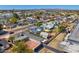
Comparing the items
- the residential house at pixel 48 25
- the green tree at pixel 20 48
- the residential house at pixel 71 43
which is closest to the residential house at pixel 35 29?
the residential house at pixel 48 25

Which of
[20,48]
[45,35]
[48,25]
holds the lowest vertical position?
[20,48]

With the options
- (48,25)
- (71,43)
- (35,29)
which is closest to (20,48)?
(35,29)

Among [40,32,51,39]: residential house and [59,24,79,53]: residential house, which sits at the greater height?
[40,32,51,39]: residential house

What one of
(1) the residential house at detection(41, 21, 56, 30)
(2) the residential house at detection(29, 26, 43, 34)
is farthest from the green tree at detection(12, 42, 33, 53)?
(1) the residential house at detection(41, 21, 56, 30)

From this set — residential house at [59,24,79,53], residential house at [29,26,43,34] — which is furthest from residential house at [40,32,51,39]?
residential house at [59,24,79,53]

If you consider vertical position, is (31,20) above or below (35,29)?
above

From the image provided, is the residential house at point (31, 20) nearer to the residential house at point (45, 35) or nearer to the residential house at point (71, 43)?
the residential house at point (45, 35)

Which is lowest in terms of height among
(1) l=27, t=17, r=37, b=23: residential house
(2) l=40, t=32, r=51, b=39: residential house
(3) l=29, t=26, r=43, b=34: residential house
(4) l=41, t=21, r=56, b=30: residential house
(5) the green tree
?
(5) the green tree

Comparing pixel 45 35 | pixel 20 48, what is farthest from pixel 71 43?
pixel 20 48

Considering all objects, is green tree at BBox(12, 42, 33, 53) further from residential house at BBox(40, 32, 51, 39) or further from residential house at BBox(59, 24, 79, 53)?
residential house at BBox(59, 24, 79, 53)

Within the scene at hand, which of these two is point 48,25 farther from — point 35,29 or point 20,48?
point 20,48
